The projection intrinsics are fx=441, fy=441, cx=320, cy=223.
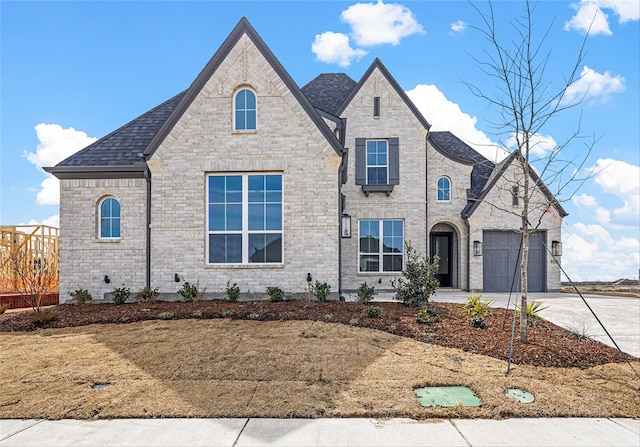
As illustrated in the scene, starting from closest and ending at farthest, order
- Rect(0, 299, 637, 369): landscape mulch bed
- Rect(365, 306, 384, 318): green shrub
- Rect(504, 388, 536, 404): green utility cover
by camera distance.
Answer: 1. Rect(504, 388, 536, 404): green utility cover
2. Rect(0, 299, 637, 369): landscape mulch bed
3. Rect(365, 306, 384, 318): green shrub

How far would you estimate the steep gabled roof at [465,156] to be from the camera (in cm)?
1825

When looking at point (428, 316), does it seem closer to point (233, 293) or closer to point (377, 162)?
point (233, 293)

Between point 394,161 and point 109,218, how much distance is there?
10.4 metres

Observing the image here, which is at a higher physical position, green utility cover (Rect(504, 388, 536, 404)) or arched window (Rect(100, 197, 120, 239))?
arched window (Rect(100, 197, 120, 239))

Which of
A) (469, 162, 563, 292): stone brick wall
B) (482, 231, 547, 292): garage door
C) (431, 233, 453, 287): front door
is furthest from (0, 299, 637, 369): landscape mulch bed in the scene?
(431, 233, 453, 287): front door

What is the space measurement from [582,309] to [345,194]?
29.6ft

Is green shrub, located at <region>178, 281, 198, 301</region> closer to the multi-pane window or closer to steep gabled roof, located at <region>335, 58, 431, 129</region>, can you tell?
the multi-pane window

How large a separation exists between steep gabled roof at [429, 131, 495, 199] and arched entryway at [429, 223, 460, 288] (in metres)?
1.94

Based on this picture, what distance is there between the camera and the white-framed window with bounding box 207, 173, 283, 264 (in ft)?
40.0

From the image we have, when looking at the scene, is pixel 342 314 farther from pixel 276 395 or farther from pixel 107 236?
pixel 107 236

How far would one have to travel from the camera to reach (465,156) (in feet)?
65.2

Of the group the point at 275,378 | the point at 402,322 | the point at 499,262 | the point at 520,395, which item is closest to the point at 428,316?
the point at 402,322

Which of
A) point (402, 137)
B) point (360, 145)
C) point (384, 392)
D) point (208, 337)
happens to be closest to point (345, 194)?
point (360, 145)

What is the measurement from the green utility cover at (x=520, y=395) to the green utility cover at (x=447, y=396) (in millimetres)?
480
